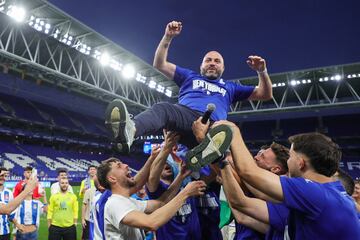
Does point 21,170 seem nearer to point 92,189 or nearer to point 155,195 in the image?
point 92,189

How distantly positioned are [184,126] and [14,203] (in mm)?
2505

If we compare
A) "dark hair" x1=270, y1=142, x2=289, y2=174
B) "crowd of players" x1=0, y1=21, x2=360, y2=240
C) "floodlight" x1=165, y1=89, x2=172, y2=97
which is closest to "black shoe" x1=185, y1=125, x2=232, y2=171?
"crowd of players" x1=0, y1=21, x2=360, y2=240

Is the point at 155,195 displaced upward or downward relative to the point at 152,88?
downward

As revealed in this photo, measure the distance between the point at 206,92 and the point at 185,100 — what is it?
0.24m

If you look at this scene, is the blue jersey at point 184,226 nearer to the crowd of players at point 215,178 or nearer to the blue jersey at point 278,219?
the crowd of players at point 215,178

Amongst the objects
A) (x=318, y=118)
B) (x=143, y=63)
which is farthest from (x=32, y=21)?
(x=318, y=118)

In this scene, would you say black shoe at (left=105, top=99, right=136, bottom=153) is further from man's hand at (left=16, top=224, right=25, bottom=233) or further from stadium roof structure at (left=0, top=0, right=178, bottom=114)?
stadium roof structure at (left=0, top=0, right=178, bottom=114)

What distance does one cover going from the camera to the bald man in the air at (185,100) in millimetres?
2293

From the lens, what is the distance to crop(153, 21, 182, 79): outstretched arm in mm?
3077

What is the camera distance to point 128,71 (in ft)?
63.7

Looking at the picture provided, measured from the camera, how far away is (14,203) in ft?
12.8

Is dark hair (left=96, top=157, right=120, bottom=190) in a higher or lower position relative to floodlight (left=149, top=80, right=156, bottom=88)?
lower

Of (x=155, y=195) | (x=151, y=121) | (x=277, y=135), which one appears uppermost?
(x=277, y=135)

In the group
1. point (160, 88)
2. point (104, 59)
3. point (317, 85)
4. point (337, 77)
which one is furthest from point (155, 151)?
point (160, 88)
